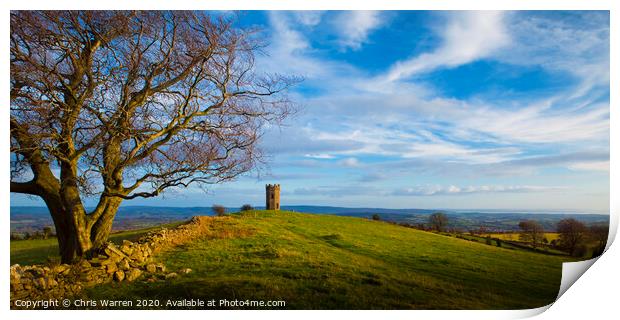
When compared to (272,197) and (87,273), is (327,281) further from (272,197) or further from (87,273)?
(272,197)

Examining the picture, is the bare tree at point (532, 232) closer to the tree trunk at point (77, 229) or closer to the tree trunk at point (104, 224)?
the tree trunk at point (104, 224)

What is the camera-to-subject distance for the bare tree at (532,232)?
1905 centimetres

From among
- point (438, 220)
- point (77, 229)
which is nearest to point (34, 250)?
point (77, 229)

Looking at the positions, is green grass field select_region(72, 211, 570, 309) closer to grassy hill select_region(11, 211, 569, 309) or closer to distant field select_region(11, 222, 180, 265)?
grassy hill select_region(11, 211, 569, 309)

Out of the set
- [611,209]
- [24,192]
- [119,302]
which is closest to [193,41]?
[24,192]

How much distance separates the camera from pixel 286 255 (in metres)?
14.3

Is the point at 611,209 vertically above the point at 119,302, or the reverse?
the point at 611,209

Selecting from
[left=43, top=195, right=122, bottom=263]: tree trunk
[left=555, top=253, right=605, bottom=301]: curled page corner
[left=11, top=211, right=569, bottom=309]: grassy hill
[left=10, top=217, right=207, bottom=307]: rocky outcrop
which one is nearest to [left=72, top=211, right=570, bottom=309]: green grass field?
[left=11, top=211, right=569, bottom=309]: grassy hill

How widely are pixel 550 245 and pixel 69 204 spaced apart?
21.6m

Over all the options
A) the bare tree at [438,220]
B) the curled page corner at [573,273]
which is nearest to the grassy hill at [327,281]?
the curled page corner at [573,273]

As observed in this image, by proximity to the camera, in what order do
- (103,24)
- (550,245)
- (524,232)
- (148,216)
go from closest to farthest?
1. (103,24)
2. (148,216)
3. (550,245)
4. (524,232)

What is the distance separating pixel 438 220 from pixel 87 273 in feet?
116

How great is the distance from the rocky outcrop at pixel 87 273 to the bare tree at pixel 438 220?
31.7 meters

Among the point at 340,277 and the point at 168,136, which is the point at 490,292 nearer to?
the point at 340,277
